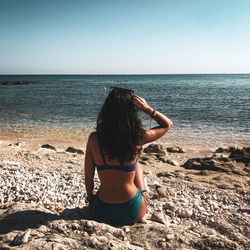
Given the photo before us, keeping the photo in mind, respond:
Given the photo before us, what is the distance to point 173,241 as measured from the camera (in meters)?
2.72

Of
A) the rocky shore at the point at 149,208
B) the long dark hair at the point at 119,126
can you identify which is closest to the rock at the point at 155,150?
the rocky shore at the point at 149,208

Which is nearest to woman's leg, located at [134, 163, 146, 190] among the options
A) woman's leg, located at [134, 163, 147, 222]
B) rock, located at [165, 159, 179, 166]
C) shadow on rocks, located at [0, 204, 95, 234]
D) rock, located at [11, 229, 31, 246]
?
woman's leg, located at [134, 163, 147, 222]

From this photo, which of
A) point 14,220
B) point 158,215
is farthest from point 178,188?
point 14,220

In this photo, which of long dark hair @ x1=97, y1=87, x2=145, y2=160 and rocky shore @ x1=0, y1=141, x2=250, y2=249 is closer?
rocky shore @ x1=0, y1=141, x2=250, y2=249

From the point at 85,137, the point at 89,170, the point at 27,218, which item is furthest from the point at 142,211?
the point at 85,137

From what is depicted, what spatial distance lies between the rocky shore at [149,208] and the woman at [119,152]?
0.77ft

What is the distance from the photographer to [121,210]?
3.02 meters

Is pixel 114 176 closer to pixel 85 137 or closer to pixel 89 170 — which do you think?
pixel 89 170

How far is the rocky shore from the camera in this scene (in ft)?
8.59

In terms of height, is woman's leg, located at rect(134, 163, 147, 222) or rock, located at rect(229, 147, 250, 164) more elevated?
woman's leg, located at rect(134, 163, 147, 222)

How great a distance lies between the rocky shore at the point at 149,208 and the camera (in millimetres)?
2619

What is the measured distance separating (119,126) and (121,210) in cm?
112

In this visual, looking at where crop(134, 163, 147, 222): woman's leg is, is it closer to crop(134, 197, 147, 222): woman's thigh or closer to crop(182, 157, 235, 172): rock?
crop(134, 197, 147, 222): woman's thigh

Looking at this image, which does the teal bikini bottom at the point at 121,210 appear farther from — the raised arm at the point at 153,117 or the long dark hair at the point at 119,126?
the raised arm at the point at 153,117
